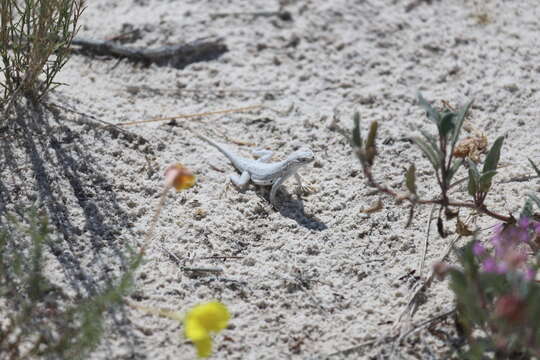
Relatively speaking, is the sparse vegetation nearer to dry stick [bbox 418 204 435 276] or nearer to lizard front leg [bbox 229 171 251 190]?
dry stick [bbox 418 204 435 276]

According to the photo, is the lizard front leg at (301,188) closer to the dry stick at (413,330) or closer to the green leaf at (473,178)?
the green leaf at (473,178)

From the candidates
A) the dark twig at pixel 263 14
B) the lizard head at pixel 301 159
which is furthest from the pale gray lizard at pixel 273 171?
the dark twig at pixel 263 14

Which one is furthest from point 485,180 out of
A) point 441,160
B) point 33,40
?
point 33,40

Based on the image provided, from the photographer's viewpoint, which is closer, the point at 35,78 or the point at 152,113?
the point at 35,78

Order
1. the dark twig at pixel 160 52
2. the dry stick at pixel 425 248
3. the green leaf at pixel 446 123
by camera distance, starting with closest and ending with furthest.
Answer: the green leaf at pixel 446 123
the dry stick at pixel 425 248
the dark twig at pixel 160 52

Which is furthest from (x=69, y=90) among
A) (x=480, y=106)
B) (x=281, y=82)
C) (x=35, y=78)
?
(x=480, y=106)

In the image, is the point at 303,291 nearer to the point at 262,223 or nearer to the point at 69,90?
the point at 262,223
